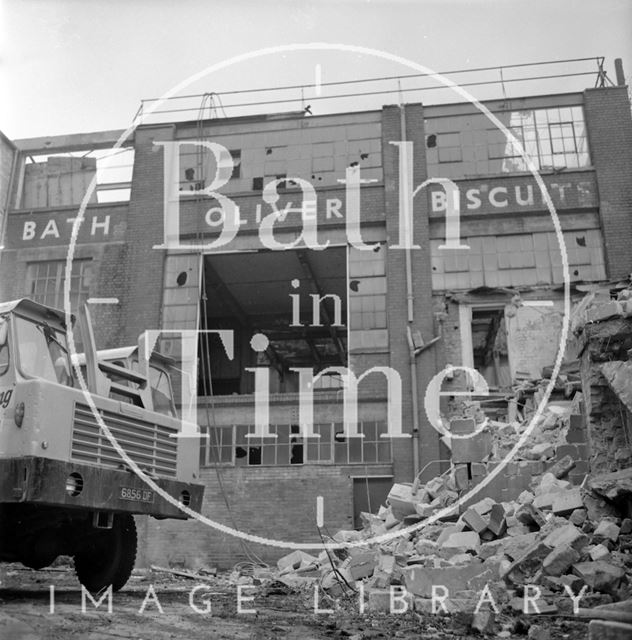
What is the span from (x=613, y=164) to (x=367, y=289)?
688 cm

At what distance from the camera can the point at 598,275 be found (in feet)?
56.5

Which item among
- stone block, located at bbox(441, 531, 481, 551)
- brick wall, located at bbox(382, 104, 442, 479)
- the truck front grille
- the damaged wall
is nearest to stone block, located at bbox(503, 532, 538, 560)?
stone block, located at bbox(441, 531, 481, 551)

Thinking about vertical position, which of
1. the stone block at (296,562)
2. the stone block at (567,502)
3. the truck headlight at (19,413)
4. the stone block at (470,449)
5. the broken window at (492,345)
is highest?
the broken window at (492,345)

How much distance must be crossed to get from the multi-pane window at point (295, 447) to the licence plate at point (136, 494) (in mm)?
8715

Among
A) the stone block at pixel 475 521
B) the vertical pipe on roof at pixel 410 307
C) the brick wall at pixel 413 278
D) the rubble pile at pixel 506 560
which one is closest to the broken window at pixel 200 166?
the brick wall at pixel 413 278

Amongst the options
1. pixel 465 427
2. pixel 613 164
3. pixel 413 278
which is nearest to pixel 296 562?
pixel 465 427

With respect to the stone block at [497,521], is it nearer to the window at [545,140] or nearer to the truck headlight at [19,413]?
the truck headlight at [19,413]

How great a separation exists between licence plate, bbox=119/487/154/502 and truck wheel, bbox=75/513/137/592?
1.14 metres

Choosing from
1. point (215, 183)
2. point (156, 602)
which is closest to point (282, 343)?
point (215, 183)

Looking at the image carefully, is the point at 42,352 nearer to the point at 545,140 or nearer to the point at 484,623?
the point at 484,623

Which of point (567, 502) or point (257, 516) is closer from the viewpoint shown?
point (567, 502)

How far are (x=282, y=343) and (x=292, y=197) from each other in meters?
8.70

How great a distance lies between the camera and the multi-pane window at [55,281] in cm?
1920

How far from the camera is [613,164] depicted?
17.9 meters
